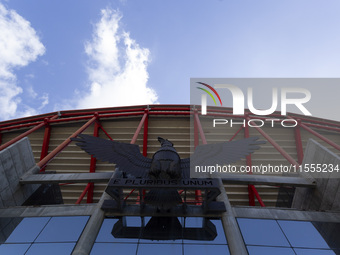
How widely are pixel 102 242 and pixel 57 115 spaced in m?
17.6

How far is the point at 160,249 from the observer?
8398 millimetres

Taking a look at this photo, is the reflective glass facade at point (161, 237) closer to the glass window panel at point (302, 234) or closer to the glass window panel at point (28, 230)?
the glass window panel at point (28, 230)

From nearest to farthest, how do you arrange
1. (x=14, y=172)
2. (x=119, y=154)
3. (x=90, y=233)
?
1. (x=90, y=233)
2. (x=119, y=154)
3. (x=14, y=172)

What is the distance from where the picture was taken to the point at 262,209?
10.3 m

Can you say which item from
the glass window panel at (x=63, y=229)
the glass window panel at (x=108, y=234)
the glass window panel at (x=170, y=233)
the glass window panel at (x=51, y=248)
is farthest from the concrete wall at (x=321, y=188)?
the glass window panel at (x=51, y=248)

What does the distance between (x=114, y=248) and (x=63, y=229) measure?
7.55 feet

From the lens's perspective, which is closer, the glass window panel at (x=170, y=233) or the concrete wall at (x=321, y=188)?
the glass window panel at (x=170, y=233)

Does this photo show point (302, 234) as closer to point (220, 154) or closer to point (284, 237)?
point (284, 237)

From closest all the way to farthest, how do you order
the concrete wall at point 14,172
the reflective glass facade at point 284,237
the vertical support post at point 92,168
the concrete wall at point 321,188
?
the reflective glass facade at point 284,237, the concrete wall at point 321,188, the concrete wall at point 14,172, the vertical support post at point 92,168

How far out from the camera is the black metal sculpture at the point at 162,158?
927 cm

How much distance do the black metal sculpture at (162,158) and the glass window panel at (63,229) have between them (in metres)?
2.61

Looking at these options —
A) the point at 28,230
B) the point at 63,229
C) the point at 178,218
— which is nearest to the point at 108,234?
the point at 63,229

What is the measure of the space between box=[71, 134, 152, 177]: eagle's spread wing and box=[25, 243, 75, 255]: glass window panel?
318 centimetres

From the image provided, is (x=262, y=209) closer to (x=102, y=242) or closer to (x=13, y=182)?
(x=102, y=242)
